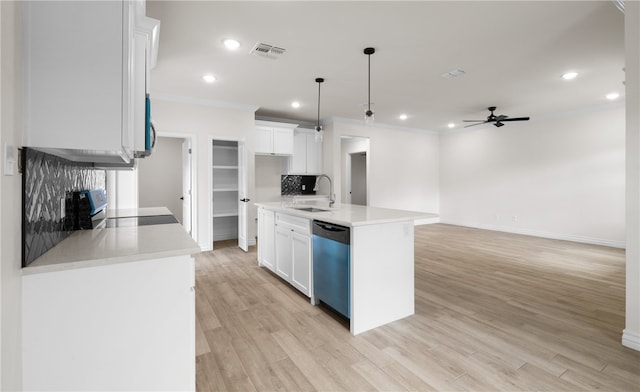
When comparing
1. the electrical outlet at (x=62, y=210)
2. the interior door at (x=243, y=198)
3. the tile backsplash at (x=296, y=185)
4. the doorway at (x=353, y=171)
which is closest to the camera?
the electrical outlet at (x=62, y=210)

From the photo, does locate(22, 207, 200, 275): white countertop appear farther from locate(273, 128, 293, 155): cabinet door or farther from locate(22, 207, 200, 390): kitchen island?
locate(273, 128, 293, 155): cabinet door

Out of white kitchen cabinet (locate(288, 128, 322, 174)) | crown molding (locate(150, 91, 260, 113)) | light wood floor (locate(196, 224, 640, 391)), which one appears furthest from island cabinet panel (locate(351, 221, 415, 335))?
white kitchen cabinet (locate(288, 128, 322, 174))

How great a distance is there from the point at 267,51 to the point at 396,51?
4.52 ft

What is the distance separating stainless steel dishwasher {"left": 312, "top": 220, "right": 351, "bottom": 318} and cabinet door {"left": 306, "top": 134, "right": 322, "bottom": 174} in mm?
3844

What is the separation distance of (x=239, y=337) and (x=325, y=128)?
16.8 ft

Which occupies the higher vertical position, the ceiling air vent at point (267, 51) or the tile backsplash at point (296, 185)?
the ceiling air vent at point (267, 51)

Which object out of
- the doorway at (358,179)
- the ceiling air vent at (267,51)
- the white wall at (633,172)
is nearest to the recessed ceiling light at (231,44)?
the ceiling air vent at (267,51)

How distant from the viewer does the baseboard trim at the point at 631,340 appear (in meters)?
2.06

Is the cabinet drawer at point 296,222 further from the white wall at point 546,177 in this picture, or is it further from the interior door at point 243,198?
the white wall at point 546,177

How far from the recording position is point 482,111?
231 inches

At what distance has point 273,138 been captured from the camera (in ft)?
19.0

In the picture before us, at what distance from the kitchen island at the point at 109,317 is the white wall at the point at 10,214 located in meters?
0.05

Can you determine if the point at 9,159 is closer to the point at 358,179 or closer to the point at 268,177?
the point at 268,177

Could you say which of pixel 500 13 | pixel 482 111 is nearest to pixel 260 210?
pixel 500 13
